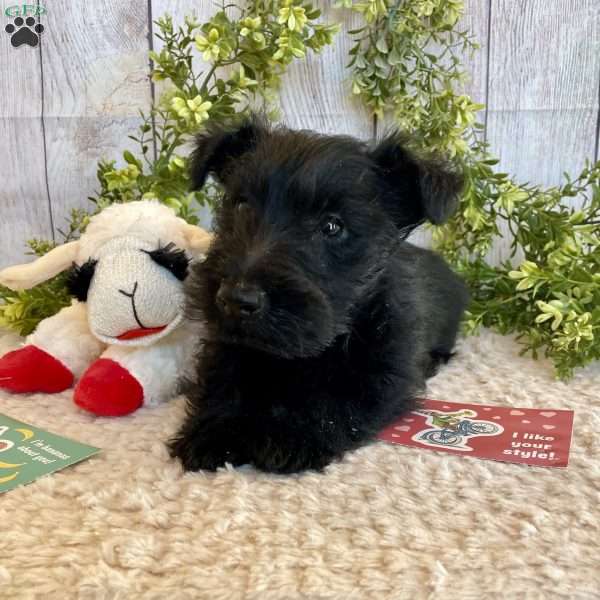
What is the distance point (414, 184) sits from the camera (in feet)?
4.85

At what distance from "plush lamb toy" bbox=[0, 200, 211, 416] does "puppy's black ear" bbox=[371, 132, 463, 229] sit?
0.55 metres

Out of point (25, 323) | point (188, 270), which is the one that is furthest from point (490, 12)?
point (25, 323)

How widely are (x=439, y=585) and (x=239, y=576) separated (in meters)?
0.29

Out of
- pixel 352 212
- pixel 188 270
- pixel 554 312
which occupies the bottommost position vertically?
pixel 554 312

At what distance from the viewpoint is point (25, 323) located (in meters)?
2.13

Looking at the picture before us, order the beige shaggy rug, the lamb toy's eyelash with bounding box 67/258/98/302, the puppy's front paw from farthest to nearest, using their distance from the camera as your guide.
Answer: the lamb toy's eyelash with bounding box 67/258/98/302 → the puppy's front paw → the beige shaggy rug

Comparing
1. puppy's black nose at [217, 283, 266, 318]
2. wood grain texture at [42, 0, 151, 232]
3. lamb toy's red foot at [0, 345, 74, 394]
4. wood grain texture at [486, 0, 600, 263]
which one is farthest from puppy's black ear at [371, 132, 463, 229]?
wood grain texture at [42, 0, 151, 232]

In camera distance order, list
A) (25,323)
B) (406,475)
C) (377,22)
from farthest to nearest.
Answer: (377,22) → (25,323) → (406,475)

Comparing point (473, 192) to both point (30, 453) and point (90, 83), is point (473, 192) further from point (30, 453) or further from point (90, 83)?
point (30, 453)

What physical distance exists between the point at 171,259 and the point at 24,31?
1.28 m

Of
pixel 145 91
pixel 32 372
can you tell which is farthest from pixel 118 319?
pixel 145 91

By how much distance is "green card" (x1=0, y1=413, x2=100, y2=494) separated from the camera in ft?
4.22

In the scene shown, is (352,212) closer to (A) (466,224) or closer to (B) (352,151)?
(B) (352,151)

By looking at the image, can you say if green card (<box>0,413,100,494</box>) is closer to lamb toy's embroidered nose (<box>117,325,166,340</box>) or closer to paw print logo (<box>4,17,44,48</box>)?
lamb toy's embroidered nose (<box>117,325,166,340</box>)
